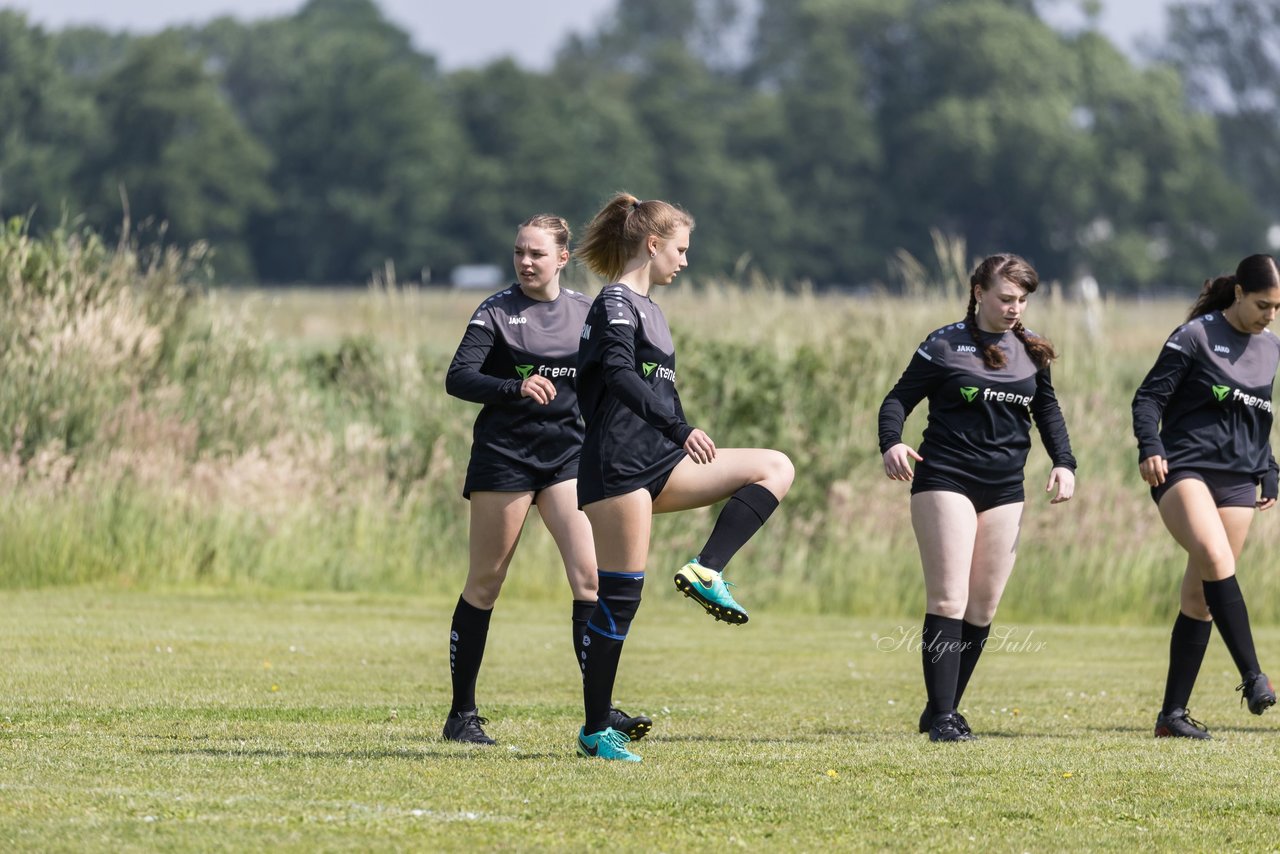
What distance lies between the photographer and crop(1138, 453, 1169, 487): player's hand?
7980 mm

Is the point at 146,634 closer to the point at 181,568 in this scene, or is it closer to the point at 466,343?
the point at 181,568

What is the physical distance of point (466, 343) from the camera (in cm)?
720

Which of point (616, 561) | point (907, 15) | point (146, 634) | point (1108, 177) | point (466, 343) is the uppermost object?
point (907, 15)

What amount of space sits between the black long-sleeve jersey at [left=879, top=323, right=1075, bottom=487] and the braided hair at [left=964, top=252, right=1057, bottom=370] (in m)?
0.03

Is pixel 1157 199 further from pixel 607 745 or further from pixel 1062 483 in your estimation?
pixel 607 745

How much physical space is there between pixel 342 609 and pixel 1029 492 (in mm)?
5479

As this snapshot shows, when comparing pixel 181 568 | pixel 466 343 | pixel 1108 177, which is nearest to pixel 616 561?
pixel 466 343

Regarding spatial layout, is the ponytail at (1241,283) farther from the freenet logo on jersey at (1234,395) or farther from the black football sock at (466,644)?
the black football sock at (466,644)

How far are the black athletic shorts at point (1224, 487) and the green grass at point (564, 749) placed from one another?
1014 mm

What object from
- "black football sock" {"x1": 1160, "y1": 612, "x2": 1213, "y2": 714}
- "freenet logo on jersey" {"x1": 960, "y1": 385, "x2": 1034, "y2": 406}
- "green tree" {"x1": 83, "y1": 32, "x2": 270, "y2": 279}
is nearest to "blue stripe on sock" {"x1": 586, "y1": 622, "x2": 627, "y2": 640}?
"freenet logo on jersey" {"x1": 960, "y1": 385, "x2": 1034, "y2": 406}

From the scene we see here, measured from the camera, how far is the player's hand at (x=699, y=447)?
20.1 feet

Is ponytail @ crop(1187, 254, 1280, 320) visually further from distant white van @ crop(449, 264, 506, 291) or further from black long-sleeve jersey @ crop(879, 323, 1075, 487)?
distant white van @ crop(449, 264, 506, 291)

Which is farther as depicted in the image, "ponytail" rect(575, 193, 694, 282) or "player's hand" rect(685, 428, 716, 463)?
"ponytail" rect(575, 193, 694, 282)

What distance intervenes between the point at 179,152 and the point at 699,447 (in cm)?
7651
